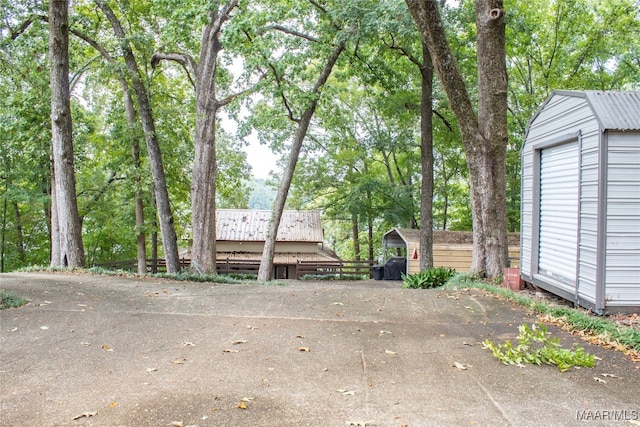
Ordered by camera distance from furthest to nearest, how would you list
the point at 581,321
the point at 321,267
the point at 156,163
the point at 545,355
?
1. the point at 321,267
2. the point at 156,163
3. the point at 581,321
4. the point at 545,355

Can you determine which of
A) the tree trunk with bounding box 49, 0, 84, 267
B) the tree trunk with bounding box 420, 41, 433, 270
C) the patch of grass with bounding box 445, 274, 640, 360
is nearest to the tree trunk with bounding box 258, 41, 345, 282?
the tree trunk with bounding box 420, 41, 433, 270

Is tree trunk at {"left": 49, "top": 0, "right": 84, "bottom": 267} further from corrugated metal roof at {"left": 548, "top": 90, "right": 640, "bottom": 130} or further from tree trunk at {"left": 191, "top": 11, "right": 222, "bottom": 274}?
corrugated metal roof at {"left": 548, "top": 90, "right": 640, "bottom": 130}

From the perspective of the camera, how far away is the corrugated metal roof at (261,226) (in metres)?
25.4

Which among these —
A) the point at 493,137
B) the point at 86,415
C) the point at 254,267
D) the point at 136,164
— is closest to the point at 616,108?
the point at 493,137

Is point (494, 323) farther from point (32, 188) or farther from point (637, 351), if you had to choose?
point (32, 188)

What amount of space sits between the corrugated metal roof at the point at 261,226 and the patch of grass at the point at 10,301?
59.6 feet

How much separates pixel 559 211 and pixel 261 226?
2046cm

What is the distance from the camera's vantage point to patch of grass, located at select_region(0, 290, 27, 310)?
6.28m

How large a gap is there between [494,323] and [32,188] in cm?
2145

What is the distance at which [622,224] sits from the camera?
563cm

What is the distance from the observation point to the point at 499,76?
9273 mm

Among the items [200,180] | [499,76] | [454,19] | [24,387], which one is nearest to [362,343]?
[24,387]

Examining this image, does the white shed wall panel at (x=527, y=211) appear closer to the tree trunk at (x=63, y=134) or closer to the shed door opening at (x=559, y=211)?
the shed door opening at (x=559, y=211)

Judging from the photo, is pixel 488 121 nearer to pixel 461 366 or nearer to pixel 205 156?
pixel 461 366
